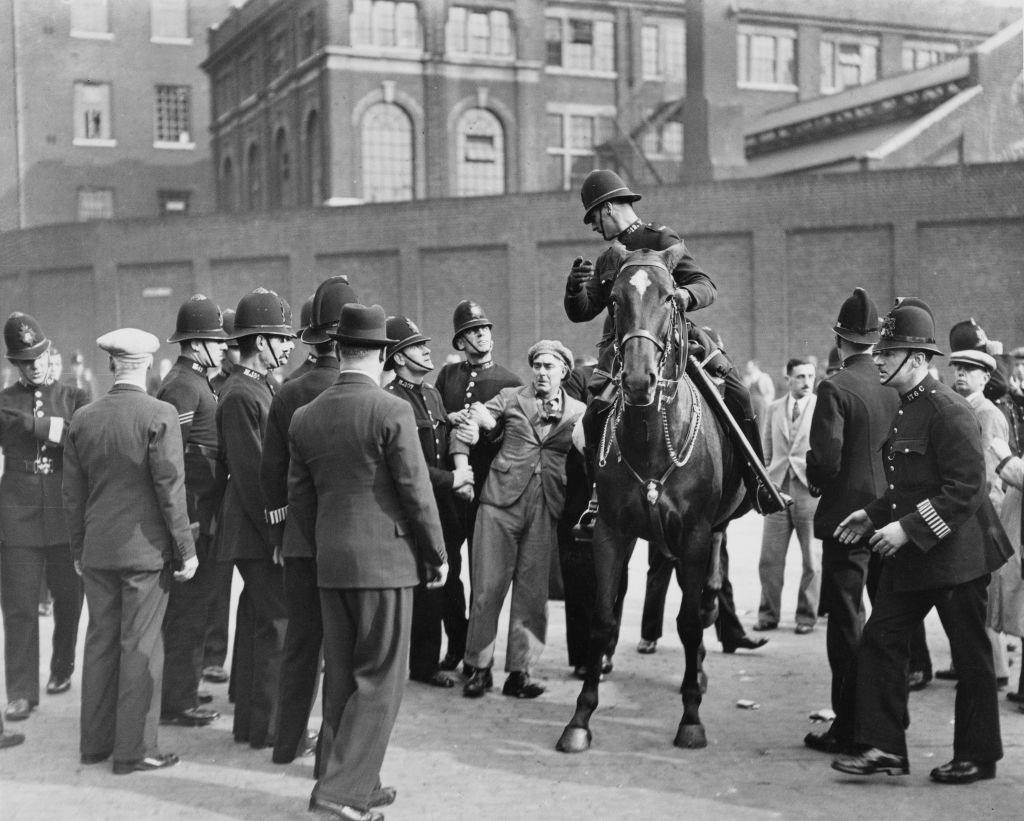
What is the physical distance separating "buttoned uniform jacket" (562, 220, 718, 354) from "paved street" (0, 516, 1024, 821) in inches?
95.3

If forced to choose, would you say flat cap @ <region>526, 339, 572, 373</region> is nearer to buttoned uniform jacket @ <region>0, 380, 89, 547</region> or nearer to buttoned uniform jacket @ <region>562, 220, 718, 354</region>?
buttoned uniform jacket @ <region>562, 220, 718, 354</region>

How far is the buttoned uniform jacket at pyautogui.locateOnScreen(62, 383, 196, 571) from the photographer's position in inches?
247

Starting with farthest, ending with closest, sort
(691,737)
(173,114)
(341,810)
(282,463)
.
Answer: (173,114)
(691,737)
(282,463)
(341,810)

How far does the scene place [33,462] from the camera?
25.2 feet

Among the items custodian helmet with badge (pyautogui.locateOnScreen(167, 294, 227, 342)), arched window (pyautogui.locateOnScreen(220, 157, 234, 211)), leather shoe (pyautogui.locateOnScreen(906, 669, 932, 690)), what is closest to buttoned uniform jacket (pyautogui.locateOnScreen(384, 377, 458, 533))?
custodian helmet with badge (pyautogui.locateOnScreen(167, 294, 227, 342))

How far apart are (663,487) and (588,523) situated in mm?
669

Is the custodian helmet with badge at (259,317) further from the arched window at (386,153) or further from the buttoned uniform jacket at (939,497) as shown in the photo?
the arched window at (386,153)

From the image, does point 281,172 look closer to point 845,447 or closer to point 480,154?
point 480,154

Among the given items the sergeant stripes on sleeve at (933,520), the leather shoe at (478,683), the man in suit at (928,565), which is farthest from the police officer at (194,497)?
the sergeant stripes on sleeve at (933,520)

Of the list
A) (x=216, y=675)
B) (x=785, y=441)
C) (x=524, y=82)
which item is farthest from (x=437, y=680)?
(x=524, y=82)

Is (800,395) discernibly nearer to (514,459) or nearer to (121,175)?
(514,459)

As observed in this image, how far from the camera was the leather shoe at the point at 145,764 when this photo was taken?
6141 millimetres

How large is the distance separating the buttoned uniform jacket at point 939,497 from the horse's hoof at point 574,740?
5.96ft

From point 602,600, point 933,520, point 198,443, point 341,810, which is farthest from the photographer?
point 198,443
